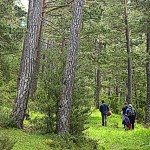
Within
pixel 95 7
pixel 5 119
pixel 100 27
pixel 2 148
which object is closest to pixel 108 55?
pixel 100 27

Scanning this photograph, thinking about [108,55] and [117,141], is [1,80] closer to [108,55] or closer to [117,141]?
[117,141]

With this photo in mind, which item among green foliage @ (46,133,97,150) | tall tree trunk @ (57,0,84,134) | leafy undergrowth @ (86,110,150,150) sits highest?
tall tree trunk @ (57,0,84,134)

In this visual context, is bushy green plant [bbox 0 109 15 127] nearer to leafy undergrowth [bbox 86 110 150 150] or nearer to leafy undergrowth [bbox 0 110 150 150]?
leafy undergrowth [bbox 0 110 150 150]

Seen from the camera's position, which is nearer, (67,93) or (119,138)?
(67,93)

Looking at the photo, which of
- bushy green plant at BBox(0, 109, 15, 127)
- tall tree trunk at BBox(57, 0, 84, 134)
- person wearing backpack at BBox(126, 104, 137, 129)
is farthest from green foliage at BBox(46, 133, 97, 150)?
person wearing backpack at BBox(126, 104, 137, 129)

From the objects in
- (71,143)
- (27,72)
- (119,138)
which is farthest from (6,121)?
(119,138)

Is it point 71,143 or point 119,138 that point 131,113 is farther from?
point 71,143

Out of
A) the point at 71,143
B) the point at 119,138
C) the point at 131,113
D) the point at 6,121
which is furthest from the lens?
the point at 131,113

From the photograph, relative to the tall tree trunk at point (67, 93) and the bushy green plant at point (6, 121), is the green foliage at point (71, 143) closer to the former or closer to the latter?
the tall tree trunk at point (67, 93)

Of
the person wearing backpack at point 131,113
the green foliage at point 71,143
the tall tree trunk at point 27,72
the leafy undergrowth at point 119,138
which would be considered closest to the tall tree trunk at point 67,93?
the green foliage at point 71,143

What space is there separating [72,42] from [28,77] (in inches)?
90.1

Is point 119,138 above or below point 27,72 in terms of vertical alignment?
below

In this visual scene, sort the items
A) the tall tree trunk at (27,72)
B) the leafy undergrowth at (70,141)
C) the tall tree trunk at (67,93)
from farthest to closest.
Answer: the tall tree trunk at (27,72)
the tall tree trunk at (67,93)
the leafy undergrowth at (70,141)

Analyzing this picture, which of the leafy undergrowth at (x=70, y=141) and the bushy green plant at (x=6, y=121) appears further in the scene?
the bushy green plant at (x=6, y=121)
